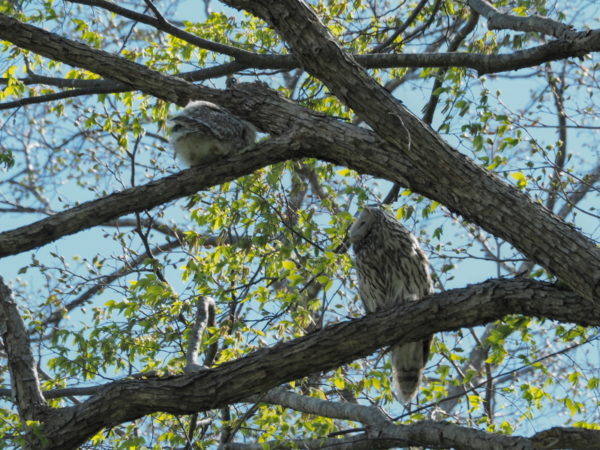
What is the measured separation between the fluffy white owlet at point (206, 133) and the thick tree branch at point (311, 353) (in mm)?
1367

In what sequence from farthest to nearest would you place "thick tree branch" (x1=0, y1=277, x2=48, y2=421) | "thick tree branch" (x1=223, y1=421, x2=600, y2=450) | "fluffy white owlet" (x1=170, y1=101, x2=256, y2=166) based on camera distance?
"fluffy white owlet" (x1=170, y1=101, x2=256, y2=166)
"thick tree branch" (x1=0, y1=277, x2=48, y2=421)
"thick tree branch" (x1=223, y1=421, x2=600, y2=450)

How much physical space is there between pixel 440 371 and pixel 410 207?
1.46m

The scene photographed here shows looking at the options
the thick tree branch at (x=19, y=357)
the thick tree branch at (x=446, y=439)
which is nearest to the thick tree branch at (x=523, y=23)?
the thick tree branch at (x=446, y=439)

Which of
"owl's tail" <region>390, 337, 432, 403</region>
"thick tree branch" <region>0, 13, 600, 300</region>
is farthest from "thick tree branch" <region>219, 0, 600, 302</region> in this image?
"owl's tail" <region>390, 337, 432, 403</region>

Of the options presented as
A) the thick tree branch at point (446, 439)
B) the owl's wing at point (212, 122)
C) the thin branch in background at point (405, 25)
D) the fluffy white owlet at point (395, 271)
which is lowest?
the thick tree branch at point (446, 439)

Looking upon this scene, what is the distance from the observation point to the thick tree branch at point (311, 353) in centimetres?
357

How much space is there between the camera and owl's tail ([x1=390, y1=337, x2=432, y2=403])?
563cm

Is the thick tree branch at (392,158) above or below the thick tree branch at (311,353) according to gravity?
above

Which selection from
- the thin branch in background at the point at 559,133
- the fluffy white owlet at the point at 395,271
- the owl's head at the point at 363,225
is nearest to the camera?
the fluffy white owlet at the point at 395,271

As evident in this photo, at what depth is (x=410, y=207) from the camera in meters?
6.49

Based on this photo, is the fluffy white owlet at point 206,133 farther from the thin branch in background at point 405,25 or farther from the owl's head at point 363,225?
the thin branch in background at point 405,25

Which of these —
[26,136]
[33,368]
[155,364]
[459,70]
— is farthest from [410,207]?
[26,136]

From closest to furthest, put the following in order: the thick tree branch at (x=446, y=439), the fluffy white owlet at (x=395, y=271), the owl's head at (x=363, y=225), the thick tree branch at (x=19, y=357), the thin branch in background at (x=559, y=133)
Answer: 1. the thick tree branch at (x=446, y=439)
2. the thick tree branch at (x=19, y=357)
3. the fluffy white owlet at (x=395, y=271)
4. the owl's head at (x=363, y=225)
5. the thin branch in background at (x=559, y=133)

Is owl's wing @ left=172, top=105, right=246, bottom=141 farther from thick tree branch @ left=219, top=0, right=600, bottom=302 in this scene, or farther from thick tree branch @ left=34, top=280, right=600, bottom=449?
thick tree branch @ left=34, top=280, right=600, bottom=449
